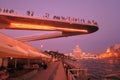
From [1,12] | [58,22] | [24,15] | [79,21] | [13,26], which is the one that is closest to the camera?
[1,12]

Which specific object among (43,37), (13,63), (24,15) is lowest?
(13,63)

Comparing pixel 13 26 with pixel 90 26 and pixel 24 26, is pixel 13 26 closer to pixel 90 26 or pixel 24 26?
pixel 24 26

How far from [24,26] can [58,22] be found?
8194 mm

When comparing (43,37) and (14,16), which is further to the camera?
(43,37)

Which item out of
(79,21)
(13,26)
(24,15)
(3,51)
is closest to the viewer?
(3,51)

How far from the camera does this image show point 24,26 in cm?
4644

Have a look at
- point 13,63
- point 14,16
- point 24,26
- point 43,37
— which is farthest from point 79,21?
point 13,63

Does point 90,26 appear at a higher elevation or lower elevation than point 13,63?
higher

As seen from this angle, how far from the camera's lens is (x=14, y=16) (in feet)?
128

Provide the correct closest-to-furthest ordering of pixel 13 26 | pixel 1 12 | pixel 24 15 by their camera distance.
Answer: pixel 1 12 < pixel 24 15 < pixel 13 26

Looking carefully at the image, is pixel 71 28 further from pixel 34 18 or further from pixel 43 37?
pixel 34 18

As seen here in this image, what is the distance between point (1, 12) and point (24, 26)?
31.2 feet

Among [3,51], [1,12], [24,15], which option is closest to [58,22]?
[24,15]

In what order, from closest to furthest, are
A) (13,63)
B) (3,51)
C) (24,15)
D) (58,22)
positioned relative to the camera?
(3,51), (13,63), (24,15), (58,22)
